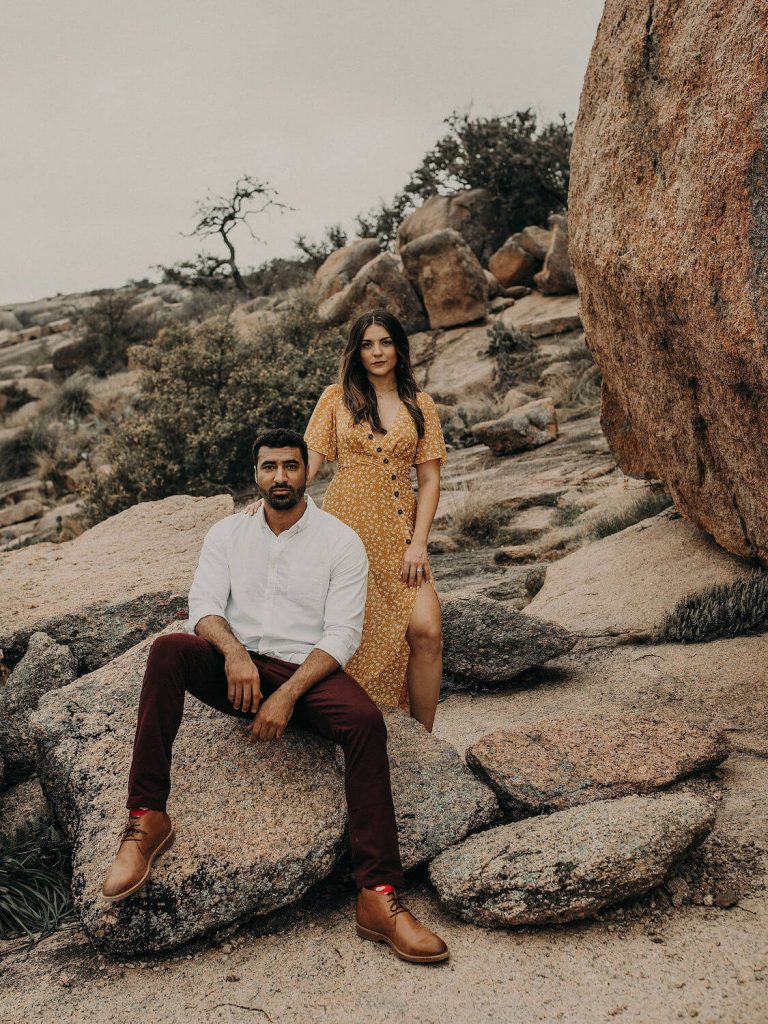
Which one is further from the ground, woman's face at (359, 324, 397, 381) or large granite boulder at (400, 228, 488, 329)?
large granite boulder at (400, 228, 488, 329)

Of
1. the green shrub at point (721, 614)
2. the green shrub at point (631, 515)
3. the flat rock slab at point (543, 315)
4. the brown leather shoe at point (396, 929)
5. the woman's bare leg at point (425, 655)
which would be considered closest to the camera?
the brown leather shoe at point (396, 929)

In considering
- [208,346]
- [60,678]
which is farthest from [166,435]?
[60,678]

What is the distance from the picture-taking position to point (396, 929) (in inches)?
111

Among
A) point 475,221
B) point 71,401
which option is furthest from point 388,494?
point 71,401

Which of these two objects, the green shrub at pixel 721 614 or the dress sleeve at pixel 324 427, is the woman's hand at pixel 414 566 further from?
the green shrub at pixel 721 614

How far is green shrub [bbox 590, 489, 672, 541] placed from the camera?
7.60 m

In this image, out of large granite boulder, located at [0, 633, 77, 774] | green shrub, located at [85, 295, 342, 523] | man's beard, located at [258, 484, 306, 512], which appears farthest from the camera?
green shrub, located at [85, 295, 342, 523]

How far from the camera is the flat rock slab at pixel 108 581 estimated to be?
516cm

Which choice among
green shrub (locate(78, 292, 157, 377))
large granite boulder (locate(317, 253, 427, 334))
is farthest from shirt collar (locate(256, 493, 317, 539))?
green shrub (locate(78, 292, 157, 377))

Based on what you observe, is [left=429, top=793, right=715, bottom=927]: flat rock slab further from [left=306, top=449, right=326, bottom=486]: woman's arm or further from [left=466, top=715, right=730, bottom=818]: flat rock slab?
[left=306, top=449, right=326, bottom=486]: woman's arm

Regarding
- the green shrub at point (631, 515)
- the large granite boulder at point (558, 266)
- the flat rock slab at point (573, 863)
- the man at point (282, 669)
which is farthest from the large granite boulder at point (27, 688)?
the large granite boulder at point (558, 266)

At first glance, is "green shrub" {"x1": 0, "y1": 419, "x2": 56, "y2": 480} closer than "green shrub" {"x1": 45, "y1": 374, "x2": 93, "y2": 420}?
Yes

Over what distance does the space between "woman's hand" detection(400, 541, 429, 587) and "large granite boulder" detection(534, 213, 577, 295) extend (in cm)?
1382

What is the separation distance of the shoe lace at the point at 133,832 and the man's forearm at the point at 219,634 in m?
0.67
